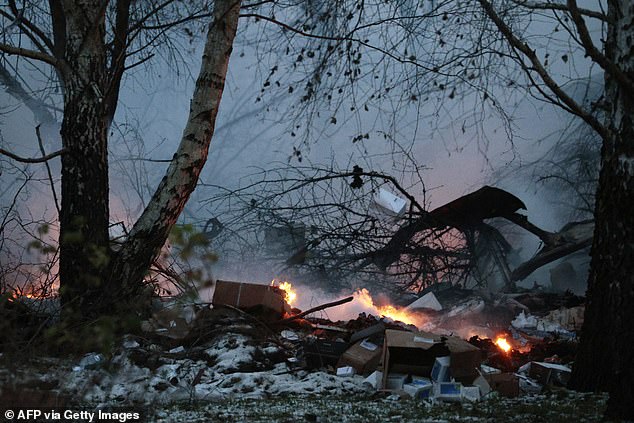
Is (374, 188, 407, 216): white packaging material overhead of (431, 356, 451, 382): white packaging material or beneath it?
overhead

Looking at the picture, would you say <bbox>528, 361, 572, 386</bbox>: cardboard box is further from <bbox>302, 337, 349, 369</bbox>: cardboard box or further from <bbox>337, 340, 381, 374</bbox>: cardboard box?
<bbox>302, 337, 349, 369</bbox>: cardboard box

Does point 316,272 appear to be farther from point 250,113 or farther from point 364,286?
point 250,113

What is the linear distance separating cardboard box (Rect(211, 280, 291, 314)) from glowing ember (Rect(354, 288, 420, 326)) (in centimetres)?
160

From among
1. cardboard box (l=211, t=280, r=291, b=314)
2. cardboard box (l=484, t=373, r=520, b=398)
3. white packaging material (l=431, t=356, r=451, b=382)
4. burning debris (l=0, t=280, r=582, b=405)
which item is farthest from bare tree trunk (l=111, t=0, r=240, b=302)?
cardboard box (l=484, t=373, r=520, b=398)

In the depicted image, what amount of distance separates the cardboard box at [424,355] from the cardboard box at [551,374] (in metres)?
0.54

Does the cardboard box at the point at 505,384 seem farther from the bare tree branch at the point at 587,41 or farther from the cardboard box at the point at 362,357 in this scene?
the bare tree branch at the point at 587,41

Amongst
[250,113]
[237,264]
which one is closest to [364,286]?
[237,264]

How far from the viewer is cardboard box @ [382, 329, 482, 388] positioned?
398 centimetres

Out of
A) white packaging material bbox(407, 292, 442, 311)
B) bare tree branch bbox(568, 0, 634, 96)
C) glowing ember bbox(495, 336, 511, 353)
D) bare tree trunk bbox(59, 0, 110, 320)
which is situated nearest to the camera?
bare tree branch bbox(568, 0, 634, 96)

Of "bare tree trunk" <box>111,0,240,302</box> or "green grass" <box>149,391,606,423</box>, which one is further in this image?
"bare tree trunk" <box>111,0,240,302</box>

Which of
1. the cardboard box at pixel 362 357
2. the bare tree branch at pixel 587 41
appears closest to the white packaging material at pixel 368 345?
Answer: the cardboard box at pixel 362 357

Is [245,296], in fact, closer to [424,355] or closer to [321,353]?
[321,353]

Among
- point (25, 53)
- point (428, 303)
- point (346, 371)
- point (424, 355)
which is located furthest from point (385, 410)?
point (428, 303)

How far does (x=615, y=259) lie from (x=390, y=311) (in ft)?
12.4
